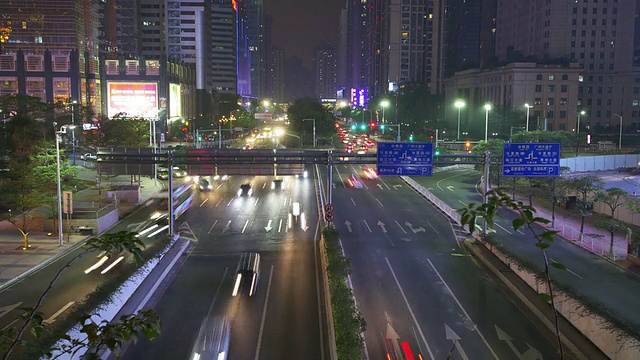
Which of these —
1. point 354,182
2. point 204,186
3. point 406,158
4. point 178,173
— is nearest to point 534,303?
point 406,158

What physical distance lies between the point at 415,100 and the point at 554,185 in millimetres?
90583

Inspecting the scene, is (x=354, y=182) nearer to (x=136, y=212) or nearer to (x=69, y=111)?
(x=136, y=212)

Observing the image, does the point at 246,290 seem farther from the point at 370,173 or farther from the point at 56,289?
the point at 370,173

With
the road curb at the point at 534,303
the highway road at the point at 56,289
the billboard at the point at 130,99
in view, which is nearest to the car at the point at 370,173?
the road curb at the point at 534,303

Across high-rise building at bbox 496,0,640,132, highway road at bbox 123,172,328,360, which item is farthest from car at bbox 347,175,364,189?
high-rise building at bbox 496,0,640,132

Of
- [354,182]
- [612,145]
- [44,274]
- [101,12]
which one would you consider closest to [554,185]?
[354,182]

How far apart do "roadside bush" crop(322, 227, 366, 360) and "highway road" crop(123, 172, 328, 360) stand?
1353mm

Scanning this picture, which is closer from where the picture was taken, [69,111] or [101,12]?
[69,111]

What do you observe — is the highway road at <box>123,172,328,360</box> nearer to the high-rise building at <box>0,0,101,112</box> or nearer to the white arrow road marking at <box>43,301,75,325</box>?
the white arrow road marking at <box>43,301,75,325</box>

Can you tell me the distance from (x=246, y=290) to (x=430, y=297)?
28.7 ft

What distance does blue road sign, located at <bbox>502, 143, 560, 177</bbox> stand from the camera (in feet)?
115

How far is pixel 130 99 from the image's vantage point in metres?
103

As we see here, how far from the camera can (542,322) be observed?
75.5 ft

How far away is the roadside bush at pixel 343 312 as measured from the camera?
1769 cm
